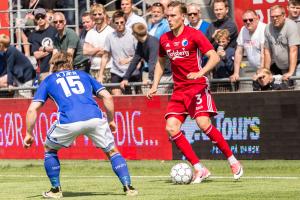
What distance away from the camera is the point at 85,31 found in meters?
21.9

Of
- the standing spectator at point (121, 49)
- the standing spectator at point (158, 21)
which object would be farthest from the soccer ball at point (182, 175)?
the standing spectator at point (158, 21)

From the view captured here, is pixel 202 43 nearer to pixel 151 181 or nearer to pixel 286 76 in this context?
pixel 151 181

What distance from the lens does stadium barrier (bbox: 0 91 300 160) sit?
17.5 metres

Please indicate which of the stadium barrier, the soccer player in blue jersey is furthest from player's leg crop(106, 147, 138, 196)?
the stadium barrier

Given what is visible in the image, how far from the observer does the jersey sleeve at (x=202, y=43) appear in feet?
47.1

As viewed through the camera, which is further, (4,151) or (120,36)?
(4,151)

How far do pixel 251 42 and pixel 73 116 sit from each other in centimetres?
645

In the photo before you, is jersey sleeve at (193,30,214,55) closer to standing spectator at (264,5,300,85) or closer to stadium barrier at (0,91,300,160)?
standing spectator at (264,5,300,85)

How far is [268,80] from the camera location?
17.6 metres

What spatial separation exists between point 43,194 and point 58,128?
2.83 feet

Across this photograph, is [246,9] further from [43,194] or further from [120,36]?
[43,194]

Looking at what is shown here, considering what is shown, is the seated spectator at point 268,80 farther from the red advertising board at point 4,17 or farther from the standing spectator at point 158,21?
the red advertising board at point 4,17

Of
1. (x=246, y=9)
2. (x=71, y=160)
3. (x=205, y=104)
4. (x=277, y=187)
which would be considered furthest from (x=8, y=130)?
(x=277, y=187)

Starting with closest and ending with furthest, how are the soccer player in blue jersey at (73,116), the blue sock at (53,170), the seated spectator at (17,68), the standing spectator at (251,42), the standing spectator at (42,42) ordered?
the soccer player in blue jersey at (73,116), the blue sock at (53,170), the standing spectator at (251,42), the standing spectator at (42,42), the seated spectator at (17,68)
